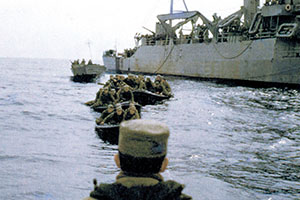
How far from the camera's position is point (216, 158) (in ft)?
33.3

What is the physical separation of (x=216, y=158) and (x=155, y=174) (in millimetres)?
8243

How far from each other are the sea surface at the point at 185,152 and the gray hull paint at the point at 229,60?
9.77 m

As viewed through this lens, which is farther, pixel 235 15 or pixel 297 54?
pixel 235 15

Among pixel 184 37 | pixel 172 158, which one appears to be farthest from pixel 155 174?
pixel 184 37

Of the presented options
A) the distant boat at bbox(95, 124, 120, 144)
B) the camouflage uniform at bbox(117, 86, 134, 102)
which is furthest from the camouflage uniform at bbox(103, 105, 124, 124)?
the camouflage uniform at bbox(117, 86, 134, 102)

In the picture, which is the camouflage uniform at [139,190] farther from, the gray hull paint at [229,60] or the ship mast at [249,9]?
the ship mast at [249,9]

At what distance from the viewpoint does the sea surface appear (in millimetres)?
7715

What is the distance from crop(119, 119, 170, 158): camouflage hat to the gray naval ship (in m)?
29.2

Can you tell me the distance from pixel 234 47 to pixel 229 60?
141cm

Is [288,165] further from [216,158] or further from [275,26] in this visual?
[275,26]

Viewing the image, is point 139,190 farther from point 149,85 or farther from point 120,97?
point 149,85

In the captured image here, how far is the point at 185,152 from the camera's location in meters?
10.8

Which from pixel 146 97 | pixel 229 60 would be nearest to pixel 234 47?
pixel 229 60

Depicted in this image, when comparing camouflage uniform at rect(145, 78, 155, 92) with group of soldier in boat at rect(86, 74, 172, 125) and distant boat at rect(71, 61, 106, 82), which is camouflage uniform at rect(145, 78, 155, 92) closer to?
group of soldier in boat at rect(86, 74, 172, 125)
